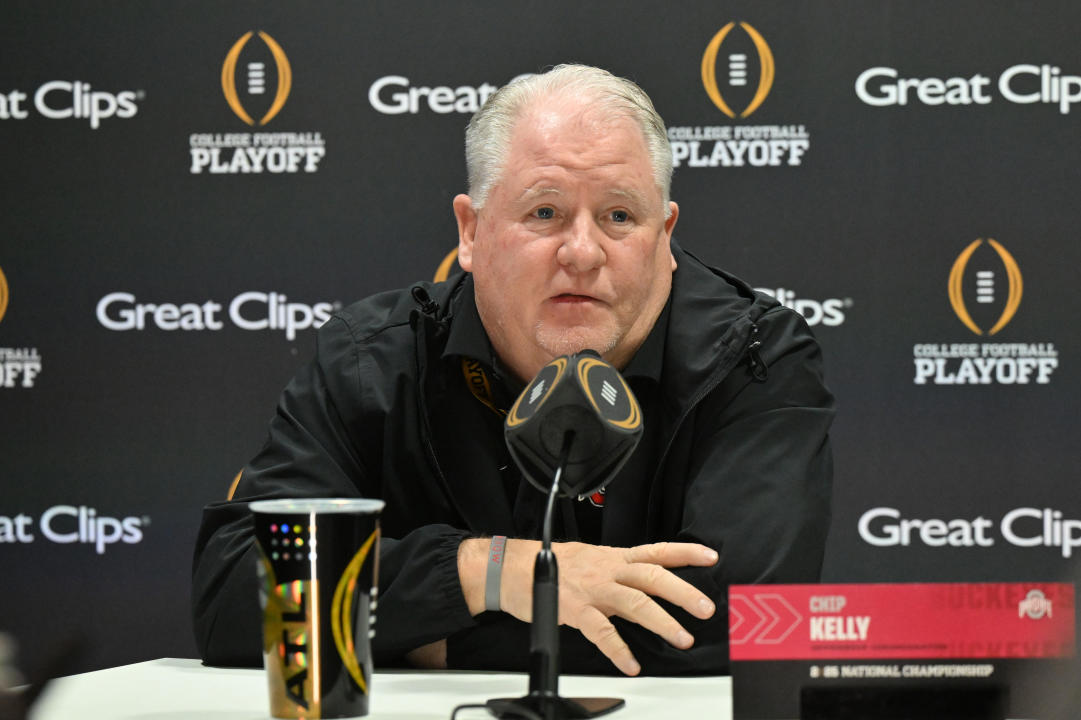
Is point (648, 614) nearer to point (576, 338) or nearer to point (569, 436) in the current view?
point (569, 436)

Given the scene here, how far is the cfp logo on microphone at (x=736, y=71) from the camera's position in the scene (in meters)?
3.39

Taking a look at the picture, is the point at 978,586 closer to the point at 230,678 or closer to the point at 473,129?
the point at 230,678

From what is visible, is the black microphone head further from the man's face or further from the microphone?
the man's face

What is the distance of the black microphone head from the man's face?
0.81 metres

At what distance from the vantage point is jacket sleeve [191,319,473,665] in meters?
1.67

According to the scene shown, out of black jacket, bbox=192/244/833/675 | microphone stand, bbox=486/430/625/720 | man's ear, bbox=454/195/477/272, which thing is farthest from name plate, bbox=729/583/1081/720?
man's ear, bbox=454/195/477/272

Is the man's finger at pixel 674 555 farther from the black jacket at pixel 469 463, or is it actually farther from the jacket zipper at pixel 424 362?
the jacket zipper at pixel 424 362

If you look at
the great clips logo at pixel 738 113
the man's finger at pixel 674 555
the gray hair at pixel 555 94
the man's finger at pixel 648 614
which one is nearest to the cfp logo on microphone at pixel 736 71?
the great clips logo at pixel 738 113

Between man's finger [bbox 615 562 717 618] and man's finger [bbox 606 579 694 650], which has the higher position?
man's finger [bbox 615 562 717 618]

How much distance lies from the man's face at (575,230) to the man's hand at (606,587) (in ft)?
1.58

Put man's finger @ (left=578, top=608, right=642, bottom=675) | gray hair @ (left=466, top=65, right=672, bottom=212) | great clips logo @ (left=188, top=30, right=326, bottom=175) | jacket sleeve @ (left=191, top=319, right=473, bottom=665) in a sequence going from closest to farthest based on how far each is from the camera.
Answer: man's finger @ (left=578, top=608, right=642, bottom=675), jacket sleeve @ (left=191, top=319, right=473, bottom=665), gray hair @ (left=466, top=65, right=672, bottom=212), great clips logo @ (left=188, top=30, right=326, bottom=175)

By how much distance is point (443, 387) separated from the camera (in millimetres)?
2182

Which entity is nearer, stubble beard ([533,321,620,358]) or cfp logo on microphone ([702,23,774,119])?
stubble beard ([533,321,620,358])

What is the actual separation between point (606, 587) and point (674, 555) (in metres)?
0.14
